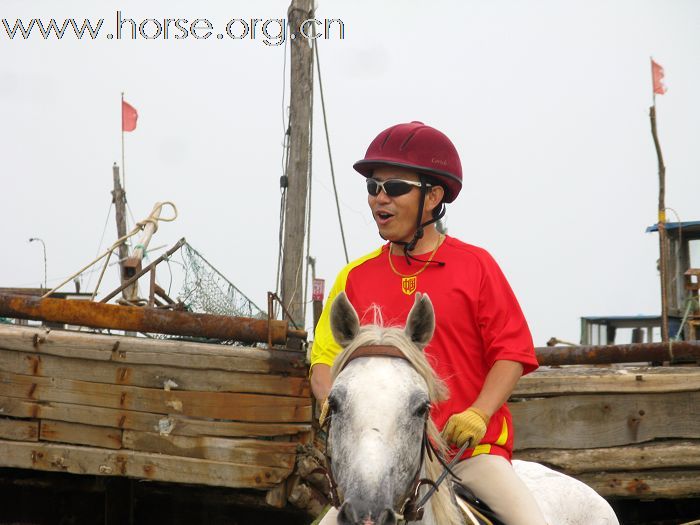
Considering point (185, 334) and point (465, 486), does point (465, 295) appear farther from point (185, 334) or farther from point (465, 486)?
point (185, 334)

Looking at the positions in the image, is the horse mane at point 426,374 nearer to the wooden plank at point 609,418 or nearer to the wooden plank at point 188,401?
the wooden plank at point 188,401

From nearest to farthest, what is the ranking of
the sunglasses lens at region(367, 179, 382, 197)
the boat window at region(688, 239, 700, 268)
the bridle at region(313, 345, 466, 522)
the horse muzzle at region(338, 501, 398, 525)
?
the horse muzzle at region(338, 501, 398, 525)
the bridle at region(313, 345, 466, 522)
the sunglasses lens at region(367, 179, 382, 197)
the boat window at region(688, 239, 700, 268)

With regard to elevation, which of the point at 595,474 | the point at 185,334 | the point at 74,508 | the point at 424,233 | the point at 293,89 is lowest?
the point at 74,508

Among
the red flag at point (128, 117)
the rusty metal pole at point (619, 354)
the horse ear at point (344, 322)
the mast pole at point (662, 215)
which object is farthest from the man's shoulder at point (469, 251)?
the red flag at point (128, 117)

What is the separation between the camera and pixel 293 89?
460 inches

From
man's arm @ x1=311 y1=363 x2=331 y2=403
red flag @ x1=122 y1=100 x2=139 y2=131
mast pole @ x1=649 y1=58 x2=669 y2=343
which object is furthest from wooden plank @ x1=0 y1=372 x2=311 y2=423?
red flag @ x1=122 y1=100 x2=139 y2=131

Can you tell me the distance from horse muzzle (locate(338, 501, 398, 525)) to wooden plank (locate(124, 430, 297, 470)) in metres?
4.65

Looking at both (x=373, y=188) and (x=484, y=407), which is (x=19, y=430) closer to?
(x=373, y=188)

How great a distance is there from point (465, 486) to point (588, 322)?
2155 centimetres

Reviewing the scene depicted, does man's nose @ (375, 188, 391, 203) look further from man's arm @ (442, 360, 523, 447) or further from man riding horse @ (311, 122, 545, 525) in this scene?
man's arm @ (442, 360, 523, 447)

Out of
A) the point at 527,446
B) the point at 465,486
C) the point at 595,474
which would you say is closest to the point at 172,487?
the point at 527,446

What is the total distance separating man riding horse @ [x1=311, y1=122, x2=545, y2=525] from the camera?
3617mm

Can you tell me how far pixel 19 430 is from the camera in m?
7.36

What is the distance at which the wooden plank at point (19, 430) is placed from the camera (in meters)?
7.36
